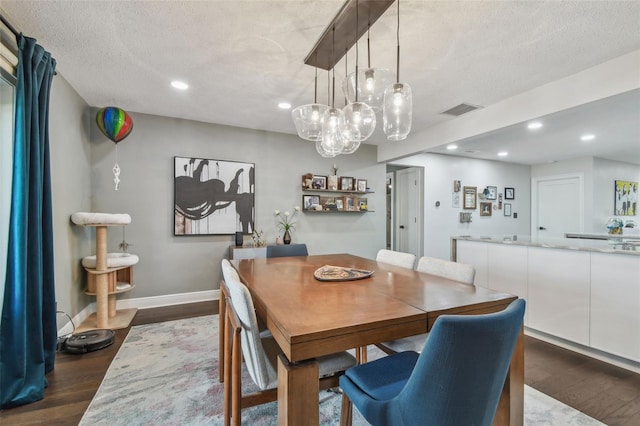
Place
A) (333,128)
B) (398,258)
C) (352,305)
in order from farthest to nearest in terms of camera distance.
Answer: (398,258), (333,128), (352,305)

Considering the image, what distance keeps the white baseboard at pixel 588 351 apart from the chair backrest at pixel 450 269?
1.67 m

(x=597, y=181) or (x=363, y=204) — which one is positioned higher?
(x=597, y=181)

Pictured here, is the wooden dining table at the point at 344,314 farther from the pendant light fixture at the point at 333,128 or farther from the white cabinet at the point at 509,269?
the white cabinet at the point at 509,269

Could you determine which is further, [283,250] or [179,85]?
[283,250]

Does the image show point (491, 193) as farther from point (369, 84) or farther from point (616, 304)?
point (369, 84)

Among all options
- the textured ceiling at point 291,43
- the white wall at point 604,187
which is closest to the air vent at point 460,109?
the textured ceiling at point 291,43

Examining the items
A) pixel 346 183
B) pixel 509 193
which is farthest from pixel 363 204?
pixel 509 193

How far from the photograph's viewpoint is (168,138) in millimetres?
3699

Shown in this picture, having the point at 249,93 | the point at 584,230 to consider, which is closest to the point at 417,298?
the point at 249,93

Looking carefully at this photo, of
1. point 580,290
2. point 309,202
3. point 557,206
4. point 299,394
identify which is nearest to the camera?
point 299,394

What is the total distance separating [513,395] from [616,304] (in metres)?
1.72

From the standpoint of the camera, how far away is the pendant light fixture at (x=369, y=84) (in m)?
1.88

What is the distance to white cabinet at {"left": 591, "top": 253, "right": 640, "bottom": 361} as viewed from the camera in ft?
7.16

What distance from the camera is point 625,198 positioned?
625 centimetres
